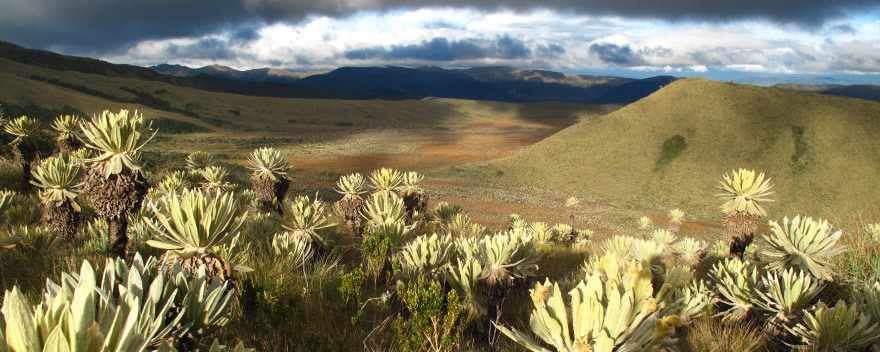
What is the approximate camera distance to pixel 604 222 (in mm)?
20562

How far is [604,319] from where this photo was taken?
193cm

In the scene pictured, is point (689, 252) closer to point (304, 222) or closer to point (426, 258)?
point (426, 258)

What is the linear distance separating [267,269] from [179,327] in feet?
6.58

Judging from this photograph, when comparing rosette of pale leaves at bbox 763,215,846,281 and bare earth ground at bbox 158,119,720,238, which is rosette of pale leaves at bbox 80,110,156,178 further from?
bare earth ground at bbox 158,119,720,238

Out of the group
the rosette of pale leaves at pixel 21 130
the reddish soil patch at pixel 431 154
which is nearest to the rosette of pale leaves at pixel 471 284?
the rosette of pale leaves at pixel 21 130

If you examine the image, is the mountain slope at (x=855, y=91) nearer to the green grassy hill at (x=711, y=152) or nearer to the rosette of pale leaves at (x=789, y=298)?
the green grassy hill at (x=711, y=152)

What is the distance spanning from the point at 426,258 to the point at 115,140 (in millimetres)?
2804

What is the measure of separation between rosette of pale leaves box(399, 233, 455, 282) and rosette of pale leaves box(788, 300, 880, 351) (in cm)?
255

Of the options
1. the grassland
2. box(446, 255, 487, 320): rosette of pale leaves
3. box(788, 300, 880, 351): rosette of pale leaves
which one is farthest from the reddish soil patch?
box(788, 300, 880, 351): rosette of pale leaves

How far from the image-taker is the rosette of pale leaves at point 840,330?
2562 mm

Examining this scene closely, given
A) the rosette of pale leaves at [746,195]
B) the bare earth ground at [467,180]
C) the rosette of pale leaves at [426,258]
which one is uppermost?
the rosette of pale leaves at [426,258]

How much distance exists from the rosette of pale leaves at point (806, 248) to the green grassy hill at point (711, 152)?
2195 centimetres

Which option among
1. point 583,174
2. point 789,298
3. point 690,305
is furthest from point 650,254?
point 583,174

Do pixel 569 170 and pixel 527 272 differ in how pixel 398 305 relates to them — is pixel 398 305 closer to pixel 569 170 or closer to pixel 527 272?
pixel 527 272
